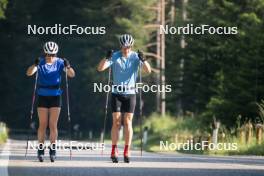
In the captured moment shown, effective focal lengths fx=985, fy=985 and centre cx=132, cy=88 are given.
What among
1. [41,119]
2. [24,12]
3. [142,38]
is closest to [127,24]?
[142,38]

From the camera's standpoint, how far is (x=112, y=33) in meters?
65.9

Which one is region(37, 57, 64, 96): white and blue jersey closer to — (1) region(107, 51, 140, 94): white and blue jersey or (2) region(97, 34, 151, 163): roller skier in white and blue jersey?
(2) region(97, 34, 151, 163): roller skier in white and blue jersey

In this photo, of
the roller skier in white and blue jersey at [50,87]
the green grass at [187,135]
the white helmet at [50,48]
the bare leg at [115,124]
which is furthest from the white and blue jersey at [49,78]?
the green grass at [187,135]

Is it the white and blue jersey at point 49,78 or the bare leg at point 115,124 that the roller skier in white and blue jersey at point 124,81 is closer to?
the bare leg at point 115,124

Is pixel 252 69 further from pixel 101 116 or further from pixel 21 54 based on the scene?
pixel 21 54

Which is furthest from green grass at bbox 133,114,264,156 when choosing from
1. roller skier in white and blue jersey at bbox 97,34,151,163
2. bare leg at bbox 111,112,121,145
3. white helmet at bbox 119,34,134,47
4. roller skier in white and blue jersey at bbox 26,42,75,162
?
roller skier in white and blue jersey at bbox 26,42,75,162

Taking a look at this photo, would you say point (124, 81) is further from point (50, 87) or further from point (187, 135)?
point (187, 135)

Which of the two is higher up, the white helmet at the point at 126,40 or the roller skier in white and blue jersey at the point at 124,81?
the white helmet at the point at 126,40

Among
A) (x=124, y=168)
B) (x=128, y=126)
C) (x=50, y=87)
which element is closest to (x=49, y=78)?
(x=50, y=87)

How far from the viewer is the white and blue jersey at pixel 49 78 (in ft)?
56.9

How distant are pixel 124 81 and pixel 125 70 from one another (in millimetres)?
215

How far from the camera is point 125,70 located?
A: 17.2 meters

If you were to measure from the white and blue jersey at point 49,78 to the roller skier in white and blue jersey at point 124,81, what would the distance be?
0.76 meters

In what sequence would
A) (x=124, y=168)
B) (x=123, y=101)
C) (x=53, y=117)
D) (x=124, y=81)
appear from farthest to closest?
(x=53, y=117) < (x=123, y=101) < (x=124, y=81) < (x=124, y=168)
